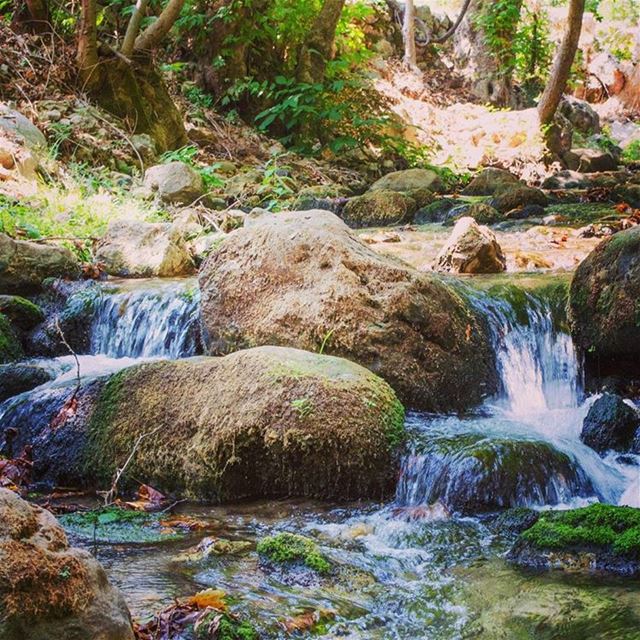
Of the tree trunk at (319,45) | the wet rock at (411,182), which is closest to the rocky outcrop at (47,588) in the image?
the wet rock at (411,182)

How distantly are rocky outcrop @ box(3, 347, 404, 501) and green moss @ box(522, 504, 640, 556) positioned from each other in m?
1.06

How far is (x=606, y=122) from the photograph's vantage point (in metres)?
24.4

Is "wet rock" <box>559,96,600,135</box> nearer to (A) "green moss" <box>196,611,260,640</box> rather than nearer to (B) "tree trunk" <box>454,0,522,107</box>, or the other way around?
(B) "tree trunk" <box>454,0,522,107</box>

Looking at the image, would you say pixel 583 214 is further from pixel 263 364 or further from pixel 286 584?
pixel 286 584

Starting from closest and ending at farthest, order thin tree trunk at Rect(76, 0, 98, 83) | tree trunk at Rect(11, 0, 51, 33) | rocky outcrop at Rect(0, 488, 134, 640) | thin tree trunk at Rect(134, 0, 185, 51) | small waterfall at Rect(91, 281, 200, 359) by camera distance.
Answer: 1. rocky outcrop at Rect(0, 488, 134, 640)
2. small waterfall at Rect(91, 281, 200, 359)
3. thin tree trunk at Rect(76, 0, 98, 83)
4. thin tree trunk at Rect(134, 0, 185, 51)
5. tree trunk at Rect(11, 0, 51, 33)

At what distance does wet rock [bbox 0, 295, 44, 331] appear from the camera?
23.6 feet

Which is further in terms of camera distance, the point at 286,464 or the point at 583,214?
the point at 583,214

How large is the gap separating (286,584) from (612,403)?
9.57ft

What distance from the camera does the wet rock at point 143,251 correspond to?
27.4ft

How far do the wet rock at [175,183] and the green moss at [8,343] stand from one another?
13.1 feet

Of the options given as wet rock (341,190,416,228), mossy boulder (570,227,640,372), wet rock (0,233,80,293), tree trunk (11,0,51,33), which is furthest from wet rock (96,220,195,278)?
tree trunk (11,0,51,33)

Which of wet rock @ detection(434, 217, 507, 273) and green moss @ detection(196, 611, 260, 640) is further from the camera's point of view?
wet rock @ detection(434, 217, 507, 273)

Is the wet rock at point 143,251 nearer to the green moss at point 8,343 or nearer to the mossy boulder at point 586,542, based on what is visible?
the green moss at point 8,343

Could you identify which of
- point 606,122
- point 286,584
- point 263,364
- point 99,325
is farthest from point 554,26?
point 286,584
